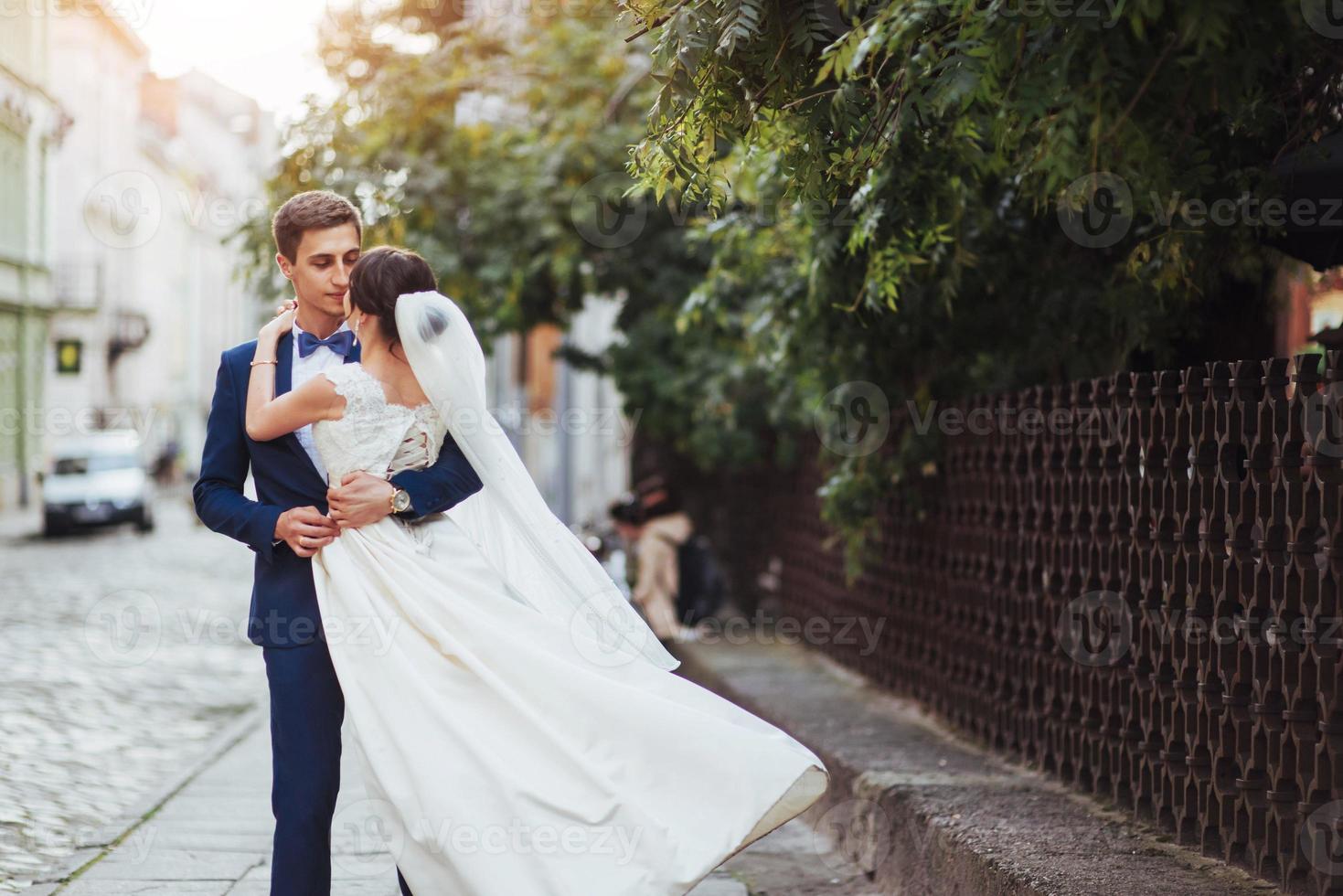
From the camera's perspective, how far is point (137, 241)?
53.7 meters

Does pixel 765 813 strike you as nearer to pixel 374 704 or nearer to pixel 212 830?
pixel 374 704

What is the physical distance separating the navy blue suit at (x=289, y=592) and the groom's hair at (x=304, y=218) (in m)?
0.25

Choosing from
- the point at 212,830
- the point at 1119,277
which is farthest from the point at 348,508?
the point at 1119,277

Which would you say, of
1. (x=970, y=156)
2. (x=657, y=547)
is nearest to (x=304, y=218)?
(x=970, y=156)

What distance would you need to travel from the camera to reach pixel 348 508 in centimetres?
359

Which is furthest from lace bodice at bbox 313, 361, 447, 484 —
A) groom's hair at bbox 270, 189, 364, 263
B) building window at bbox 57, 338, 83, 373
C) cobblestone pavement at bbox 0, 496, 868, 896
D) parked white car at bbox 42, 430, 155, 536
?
building window at bbox 57, 338, 83, 373

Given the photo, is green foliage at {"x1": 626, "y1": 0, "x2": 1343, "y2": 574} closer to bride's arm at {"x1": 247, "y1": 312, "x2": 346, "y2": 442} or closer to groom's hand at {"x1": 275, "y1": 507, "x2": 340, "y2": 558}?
bride's arm at {"x1": 247, "y1": 312, "x2": 346, "y2": 442}

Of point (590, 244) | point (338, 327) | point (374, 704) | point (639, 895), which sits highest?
point (590, 244)

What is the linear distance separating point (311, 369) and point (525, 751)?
1.12 metres

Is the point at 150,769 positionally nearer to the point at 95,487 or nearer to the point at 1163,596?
the point at 1163,596

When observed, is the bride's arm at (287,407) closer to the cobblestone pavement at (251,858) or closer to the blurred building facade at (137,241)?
the cobblestone pavement at (251,858)

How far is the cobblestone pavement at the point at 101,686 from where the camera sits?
6319 millimetres

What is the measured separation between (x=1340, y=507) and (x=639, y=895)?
1849 mm

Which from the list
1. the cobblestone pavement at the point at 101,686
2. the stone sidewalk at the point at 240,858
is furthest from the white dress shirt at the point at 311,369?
the cobblestone pavement at the point at 101,686
